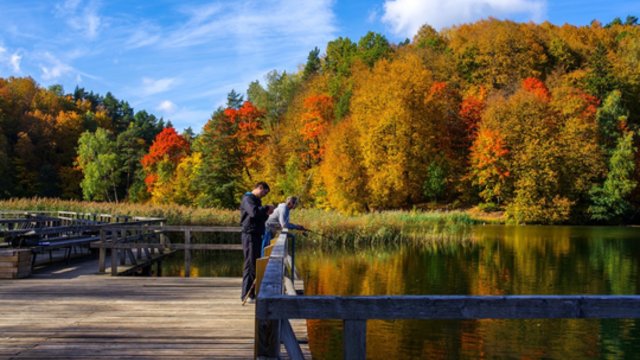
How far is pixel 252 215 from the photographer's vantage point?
25.3ft

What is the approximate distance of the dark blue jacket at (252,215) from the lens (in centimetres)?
775

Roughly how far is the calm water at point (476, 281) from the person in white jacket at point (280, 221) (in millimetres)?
1981

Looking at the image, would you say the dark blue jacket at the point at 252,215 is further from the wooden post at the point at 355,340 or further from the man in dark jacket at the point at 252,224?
the wooden post at the point at 355,340

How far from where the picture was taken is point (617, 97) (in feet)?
165

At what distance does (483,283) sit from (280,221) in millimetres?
8647

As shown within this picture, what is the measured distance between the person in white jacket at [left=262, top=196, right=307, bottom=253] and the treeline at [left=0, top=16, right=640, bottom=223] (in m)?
32.7

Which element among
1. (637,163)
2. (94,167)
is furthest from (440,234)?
(94,167)

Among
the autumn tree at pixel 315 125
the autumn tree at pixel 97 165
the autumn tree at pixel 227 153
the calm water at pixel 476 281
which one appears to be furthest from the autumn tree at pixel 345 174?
the autumn tree at pixel 97 165

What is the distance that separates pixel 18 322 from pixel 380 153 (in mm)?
37617

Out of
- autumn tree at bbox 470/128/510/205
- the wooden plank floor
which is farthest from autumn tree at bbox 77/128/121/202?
the wooden plank floor

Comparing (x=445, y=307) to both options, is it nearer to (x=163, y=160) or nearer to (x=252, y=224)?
(x=252, y=224)

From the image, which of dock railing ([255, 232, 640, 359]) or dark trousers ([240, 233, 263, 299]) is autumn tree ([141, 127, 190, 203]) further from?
dock railing ([255, 232, 640, 359])

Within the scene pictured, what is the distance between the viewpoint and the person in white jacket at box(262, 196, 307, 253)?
8.94 metres

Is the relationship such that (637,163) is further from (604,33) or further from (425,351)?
(425,351)
